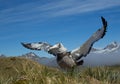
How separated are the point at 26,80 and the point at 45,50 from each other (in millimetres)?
15528

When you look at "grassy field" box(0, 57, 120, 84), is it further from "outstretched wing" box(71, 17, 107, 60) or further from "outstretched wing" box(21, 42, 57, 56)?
"outstretched wing" box(21, 42, 57, 56)

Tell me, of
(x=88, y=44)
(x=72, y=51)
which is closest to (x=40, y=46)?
(x=72, y=51)

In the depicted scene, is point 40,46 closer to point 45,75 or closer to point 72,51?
point 72,51

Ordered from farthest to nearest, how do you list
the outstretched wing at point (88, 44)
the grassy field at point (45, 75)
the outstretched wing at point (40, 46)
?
1. the outstretched wing at point (40, 46)
2. the outstretched wing at point (88, 44)
3. the grassy field at point (45, 75)

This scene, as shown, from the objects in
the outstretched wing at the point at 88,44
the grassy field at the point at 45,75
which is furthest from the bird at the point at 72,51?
the grassy field at the point at 45,75

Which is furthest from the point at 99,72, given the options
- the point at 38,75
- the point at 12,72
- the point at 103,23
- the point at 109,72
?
the point at 103,23

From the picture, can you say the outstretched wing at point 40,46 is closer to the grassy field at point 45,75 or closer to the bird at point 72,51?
the bird at point 72,51

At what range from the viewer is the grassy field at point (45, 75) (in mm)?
13100

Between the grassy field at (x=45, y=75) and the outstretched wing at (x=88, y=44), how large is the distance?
743 cm

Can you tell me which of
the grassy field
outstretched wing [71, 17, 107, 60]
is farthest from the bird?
the grassy field

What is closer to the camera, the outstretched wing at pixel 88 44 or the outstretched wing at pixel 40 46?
the outstretched wing at pixel 88 44

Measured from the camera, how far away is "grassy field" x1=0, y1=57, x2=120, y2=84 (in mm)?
13100

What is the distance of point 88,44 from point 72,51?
1.26 meters

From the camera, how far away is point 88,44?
95.9 feet
